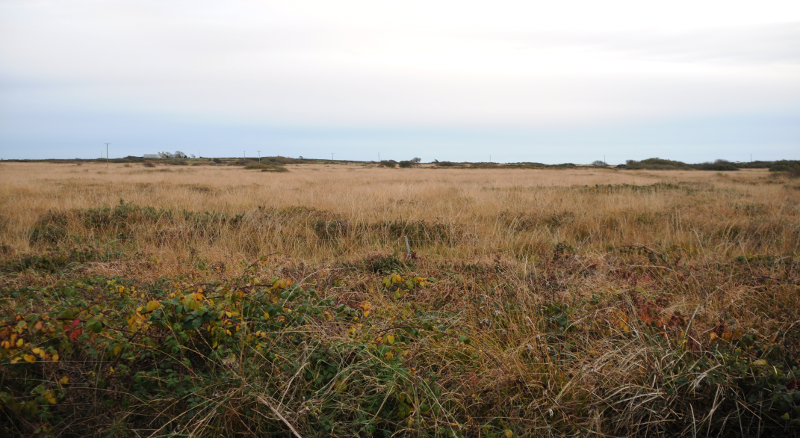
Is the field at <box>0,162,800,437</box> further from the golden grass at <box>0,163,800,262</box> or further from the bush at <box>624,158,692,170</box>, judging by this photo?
the bush at <box>624,158,692,170</box>

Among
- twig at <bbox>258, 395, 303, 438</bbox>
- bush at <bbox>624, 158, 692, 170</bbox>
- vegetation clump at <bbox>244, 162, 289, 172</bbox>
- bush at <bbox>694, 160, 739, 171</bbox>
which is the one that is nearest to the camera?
twig at <bbox>258, 395, 303, 438</bbox>

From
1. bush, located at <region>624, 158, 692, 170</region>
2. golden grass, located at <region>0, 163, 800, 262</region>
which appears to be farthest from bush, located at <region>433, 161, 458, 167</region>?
golden grass, located at <region>0, 163, 800, 262</region>

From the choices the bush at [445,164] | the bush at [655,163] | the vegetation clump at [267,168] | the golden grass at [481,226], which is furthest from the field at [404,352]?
the bush at [445,164]

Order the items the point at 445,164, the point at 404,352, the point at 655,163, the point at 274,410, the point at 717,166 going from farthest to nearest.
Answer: the point at 445,164 < the point at 655,163 < the point at 717,166 < the point at 404,352 < the point at 274,410

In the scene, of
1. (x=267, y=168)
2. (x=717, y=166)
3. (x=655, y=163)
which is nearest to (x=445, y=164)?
(x=655, y=163)

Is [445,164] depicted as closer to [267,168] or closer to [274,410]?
[267,168]

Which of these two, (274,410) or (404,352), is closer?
(274,410)

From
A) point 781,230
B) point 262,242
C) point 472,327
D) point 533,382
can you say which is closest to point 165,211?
point 262,242

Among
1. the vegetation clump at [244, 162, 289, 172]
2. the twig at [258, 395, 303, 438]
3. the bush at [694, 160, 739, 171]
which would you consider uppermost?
the bush at [694, 160, 739, 171]

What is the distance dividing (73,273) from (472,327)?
420cm

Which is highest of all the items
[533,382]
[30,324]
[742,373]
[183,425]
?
[30,324]

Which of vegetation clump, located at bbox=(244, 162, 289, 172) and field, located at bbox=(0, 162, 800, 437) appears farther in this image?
vegetation clump, located at bbox=(244, 162, 289, 172)

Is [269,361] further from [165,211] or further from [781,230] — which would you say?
[781,230]

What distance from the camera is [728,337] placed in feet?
9.36
